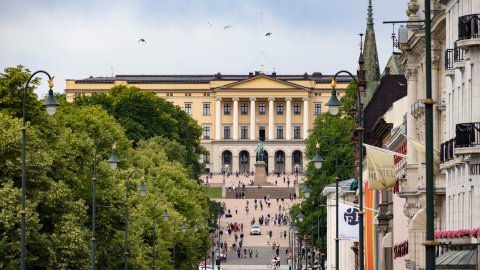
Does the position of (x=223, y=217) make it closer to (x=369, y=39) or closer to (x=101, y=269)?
(x=369, y=39)

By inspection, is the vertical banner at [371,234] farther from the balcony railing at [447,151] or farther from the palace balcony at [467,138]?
the palace balcony at [467,138]

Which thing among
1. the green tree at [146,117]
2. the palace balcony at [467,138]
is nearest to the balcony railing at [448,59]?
the palace balcony at [467,138]

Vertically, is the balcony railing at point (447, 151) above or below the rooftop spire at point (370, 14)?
below

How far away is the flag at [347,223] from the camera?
209 ft

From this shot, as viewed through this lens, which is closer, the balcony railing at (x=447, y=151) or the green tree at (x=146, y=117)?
the balcony railing at (x=447, y=151)

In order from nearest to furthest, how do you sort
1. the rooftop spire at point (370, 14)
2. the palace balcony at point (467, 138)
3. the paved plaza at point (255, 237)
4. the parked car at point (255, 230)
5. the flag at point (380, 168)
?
the palace balcony at point (467, 138) < the flag at point (380, 168) < the rooftop spire at point (370, 14) < the paved plaza at point (255, 237) < the parked car at point (255, 230)

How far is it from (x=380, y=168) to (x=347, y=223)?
1910 centimetres

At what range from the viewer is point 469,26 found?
118 ft

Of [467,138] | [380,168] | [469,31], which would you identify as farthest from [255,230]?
[469,31]

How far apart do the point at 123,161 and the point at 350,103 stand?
102 feet

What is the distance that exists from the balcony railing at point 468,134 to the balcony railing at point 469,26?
1.73 meters

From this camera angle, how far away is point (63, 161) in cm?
6444

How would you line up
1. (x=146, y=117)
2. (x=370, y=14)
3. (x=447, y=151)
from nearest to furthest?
(x=447, y=151), (x=370, y=14), (x=146, y=117)

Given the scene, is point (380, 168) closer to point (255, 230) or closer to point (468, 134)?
point (468, 134)
